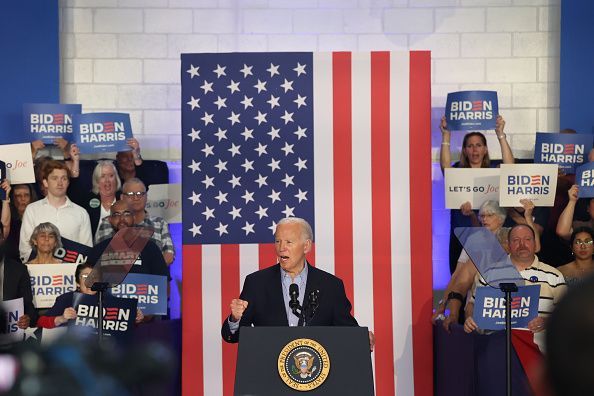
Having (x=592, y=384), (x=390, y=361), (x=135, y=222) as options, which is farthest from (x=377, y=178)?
(x=592, y=384)

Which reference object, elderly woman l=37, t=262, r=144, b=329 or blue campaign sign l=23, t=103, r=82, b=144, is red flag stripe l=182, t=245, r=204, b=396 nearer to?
elderly woman l=37, t=262, r=144, b=329

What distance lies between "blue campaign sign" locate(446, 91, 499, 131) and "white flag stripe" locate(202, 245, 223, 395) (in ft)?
6.50

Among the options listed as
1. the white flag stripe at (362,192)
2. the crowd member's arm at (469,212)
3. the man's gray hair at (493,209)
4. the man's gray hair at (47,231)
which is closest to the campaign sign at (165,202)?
the man's gray hair at (47,231)

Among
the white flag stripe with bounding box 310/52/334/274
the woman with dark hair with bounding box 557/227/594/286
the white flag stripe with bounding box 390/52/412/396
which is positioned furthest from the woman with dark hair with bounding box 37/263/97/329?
the woman with dark hair with bounding box 557/227/594/286

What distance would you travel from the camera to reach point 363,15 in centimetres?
824

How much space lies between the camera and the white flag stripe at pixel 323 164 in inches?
282

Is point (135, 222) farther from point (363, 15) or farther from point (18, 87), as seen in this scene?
point (363, 15)

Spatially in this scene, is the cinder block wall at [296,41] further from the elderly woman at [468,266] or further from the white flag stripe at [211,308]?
the white flag stripe at [211,308]

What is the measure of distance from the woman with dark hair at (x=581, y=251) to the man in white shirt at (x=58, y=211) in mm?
3387

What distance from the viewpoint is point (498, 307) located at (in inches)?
235

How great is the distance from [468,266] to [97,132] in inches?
110

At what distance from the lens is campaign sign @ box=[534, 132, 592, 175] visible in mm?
7312

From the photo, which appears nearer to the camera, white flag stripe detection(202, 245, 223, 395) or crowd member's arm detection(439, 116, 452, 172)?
white flag stripe detection(202, 245, 223, 395)

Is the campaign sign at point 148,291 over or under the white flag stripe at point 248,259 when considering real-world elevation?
under
